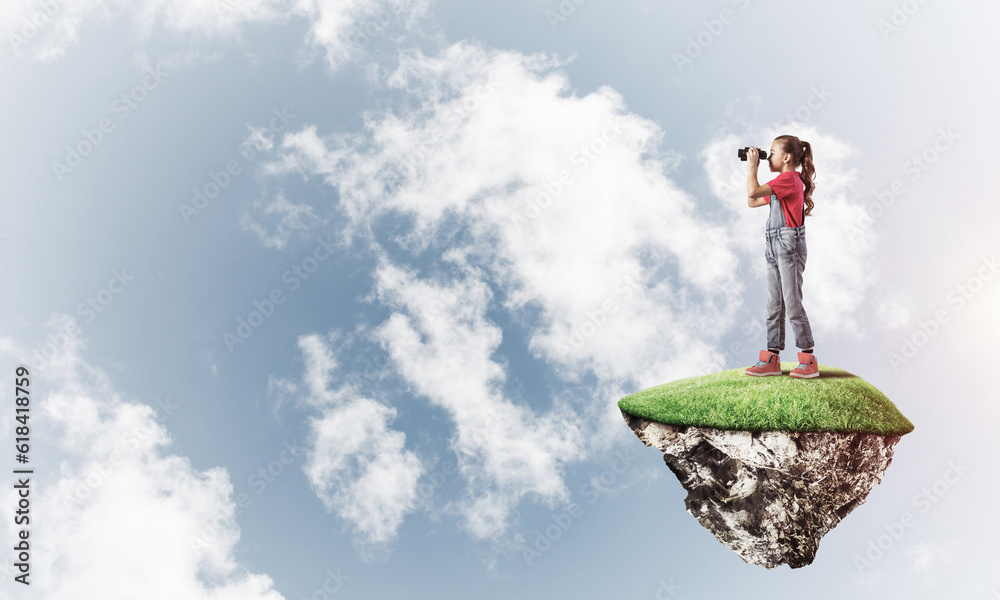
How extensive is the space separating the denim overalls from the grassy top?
27.2 inches

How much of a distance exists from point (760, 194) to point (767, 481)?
13.2ft

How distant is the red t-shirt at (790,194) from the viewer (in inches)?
363

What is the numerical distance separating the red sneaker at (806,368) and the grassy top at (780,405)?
0.13m

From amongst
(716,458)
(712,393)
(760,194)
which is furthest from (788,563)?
(760,194)

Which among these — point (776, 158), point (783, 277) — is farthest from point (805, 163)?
point (783, 277)

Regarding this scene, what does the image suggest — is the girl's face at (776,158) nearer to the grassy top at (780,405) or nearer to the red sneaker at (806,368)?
the red sneaker at (806,368)

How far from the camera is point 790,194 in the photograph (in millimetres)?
9227

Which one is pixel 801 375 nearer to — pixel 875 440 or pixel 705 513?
pixel 875 440

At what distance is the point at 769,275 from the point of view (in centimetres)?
957

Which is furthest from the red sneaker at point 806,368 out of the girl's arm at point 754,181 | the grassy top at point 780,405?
the girl's arm at point 754,181

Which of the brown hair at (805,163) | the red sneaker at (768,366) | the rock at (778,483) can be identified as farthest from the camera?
the red sneaker at (768,366)

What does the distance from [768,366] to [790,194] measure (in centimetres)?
255

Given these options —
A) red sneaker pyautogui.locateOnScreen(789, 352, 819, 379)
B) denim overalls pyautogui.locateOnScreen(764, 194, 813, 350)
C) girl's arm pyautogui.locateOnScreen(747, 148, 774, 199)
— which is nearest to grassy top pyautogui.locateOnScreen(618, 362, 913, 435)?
red sneaker pyautogui.locateOnScreen(789, 352, 819, 379)

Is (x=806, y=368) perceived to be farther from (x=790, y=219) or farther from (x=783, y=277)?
(x=790, y=219)
